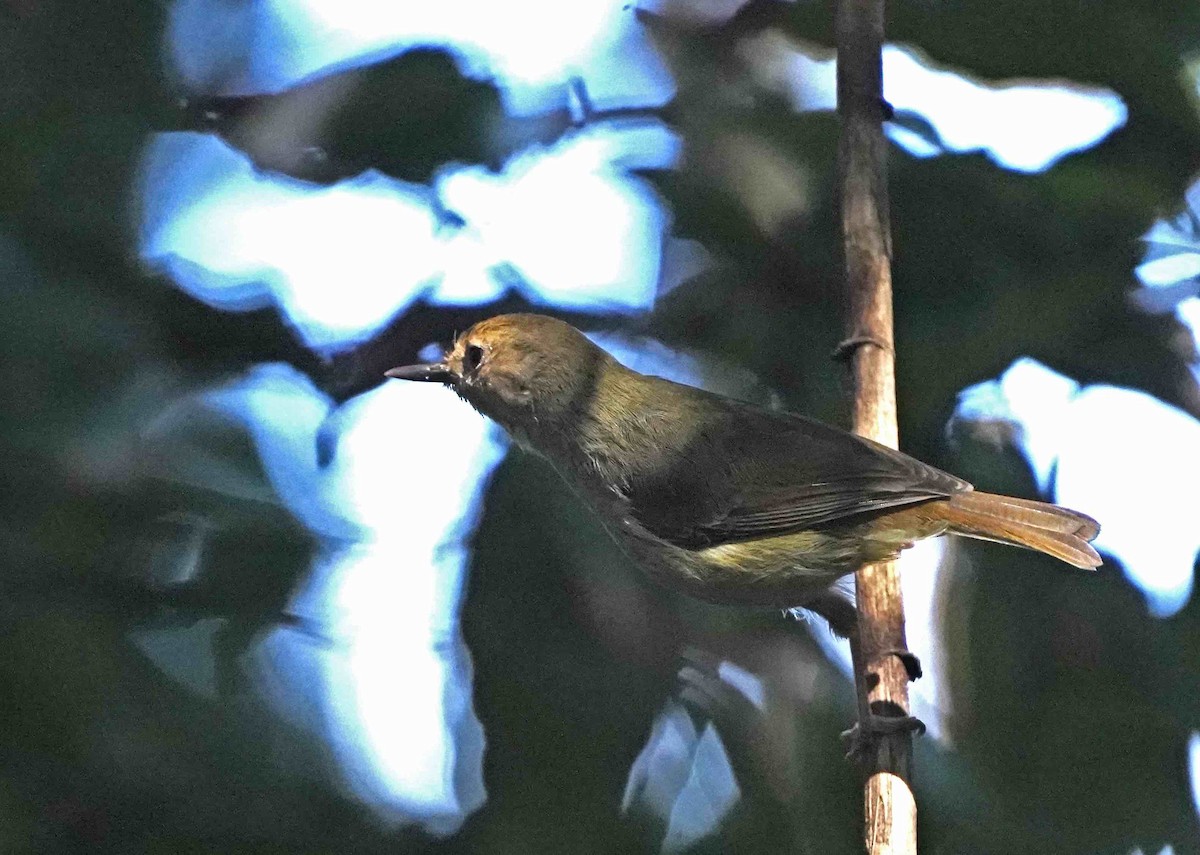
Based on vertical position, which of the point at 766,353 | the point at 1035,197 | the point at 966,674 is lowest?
the point at 966,674

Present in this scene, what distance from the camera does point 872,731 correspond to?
226 centimetres

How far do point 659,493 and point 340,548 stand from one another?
2.30 ft

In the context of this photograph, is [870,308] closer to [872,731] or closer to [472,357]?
[872,731]

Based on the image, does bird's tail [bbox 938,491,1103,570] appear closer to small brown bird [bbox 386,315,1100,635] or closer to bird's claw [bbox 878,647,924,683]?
small brown bird [bbox 386,315,1100,635]

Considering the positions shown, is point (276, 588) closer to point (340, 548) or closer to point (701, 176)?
point (340, 548)

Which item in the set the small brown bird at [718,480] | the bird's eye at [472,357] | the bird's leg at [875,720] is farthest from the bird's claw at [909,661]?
the bird's eye at [472,357]

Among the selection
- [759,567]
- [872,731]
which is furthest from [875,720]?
[759,567]

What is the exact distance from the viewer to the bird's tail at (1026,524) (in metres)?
2.41

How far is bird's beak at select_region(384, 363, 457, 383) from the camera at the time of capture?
288 centimetres

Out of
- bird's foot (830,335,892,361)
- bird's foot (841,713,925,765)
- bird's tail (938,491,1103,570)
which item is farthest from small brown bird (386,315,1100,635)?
bird's foot (841,713,925,765)

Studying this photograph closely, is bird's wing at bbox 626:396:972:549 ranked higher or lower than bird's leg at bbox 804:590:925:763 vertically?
higher

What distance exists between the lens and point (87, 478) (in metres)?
2.35

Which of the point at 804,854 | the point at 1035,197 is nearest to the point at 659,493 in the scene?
the point at 804,854

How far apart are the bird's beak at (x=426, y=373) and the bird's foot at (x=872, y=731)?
120 centimetres
